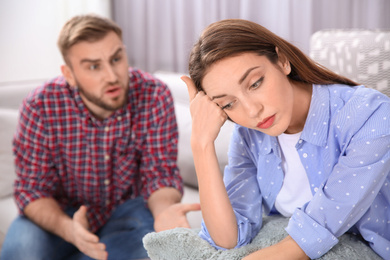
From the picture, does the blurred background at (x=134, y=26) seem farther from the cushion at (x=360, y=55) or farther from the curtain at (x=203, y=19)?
the cushion at (x=360, y=55)

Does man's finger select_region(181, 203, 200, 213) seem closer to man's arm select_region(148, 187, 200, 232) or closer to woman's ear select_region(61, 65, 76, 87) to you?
man's arm select_region(148, 187, 200, 232)

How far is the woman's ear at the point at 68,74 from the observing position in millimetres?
1840

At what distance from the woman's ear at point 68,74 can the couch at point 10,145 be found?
0.59 metres

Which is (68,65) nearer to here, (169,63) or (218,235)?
(218,235)

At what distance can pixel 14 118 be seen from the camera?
2316 mm

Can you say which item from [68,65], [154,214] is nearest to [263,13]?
[68,65]

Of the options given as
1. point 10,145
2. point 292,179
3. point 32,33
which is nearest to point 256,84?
point 292,179

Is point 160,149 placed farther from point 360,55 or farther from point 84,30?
point 360,55

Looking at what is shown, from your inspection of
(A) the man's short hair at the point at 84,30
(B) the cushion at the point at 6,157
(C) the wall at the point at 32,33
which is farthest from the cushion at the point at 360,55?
(C) the wall at the point at 32,33

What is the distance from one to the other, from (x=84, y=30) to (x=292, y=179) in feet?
3.25

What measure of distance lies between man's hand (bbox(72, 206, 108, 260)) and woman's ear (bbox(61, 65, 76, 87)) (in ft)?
1.74

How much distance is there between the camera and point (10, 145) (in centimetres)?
228

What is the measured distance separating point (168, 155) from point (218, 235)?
71 centimetres

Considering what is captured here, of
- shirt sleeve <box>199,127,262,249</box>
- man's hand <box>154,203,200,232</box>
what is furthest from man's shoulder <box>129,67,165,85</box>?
shirt sleeve <box>199,127,262,249</box>
